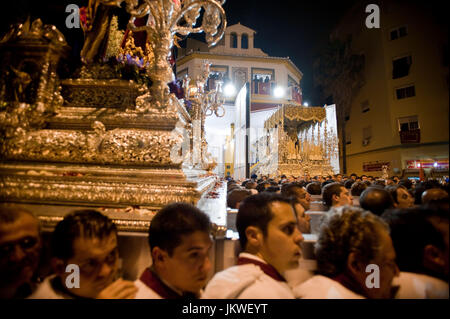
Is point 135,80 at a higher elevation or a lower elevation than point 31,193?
higher

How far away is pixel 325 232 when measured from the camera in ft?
3.10

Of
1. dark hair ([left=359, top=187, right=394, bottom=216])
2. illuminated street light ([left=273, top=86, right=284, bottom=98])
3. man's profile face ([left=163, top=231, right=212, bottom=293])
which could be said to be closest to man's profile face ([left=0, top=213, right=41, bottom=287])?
man's profile face ([left=163, top=231, right=212, bottom=293])

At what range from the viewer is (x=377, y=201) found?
Result: 4.88 ft

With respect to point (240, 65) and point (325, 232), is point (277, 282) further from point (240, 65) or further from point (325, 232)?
point (240, 65)

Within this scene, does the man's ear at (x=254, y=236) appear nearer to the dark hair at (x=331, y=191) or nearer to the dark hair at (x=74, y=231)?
the dark hair at (x=74, y=231)

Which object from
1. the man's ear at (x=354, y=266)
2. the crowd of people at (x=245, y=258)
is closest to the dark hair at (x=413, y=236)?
the crowd of people at (x=245, y=258)

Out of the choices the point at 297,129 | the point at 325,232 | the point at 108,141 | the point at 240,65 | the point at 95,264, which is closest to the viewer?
the point at 95,264

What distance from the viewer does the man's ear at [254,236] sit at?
943 millimetres

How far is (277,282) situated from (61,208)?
50.7 inches

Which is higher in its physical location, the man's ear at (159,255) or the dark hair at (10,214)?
the dark hair at (10,214)

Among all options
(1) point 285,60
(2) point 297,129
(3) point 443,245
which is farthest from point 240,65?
(3) point 443,245

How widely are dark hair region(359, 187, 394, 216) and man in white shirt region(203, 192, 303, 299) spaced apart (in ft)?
2.94

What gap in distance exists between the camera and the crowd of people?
76cm

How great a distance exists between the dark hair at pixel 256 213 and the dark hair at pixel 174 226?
8.0 inches
